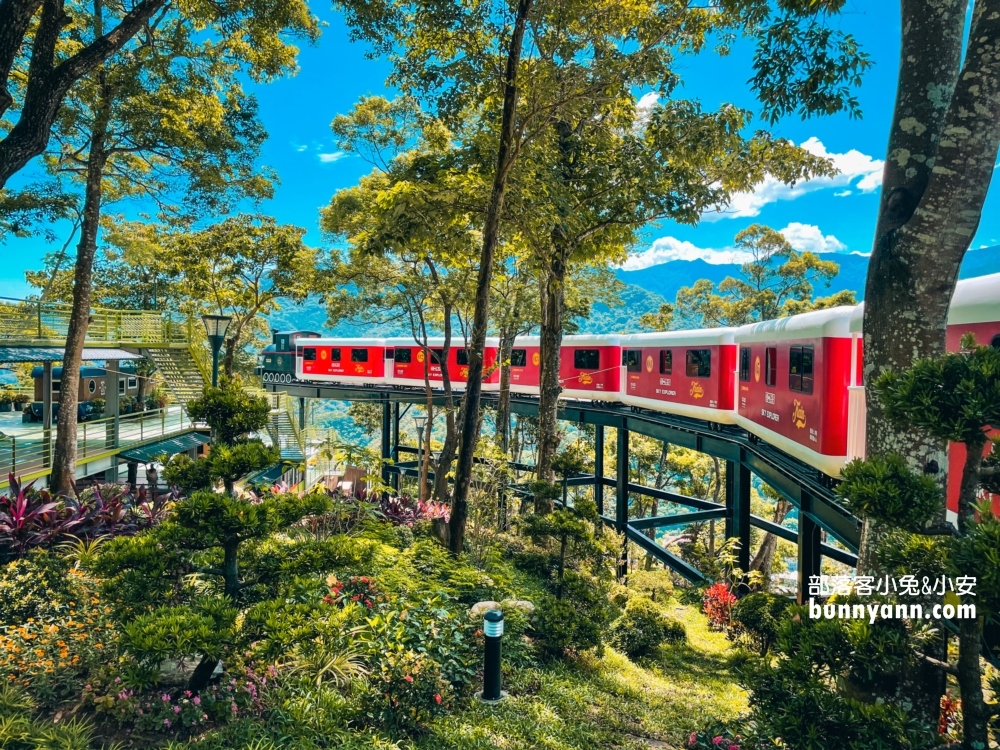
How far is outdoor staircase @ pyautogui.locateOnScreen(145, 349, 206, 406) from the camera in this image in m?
15.0

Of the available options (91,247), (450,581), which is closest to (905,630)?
(450,581)

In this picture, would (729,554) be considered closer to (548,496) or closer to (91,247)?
(548,496)

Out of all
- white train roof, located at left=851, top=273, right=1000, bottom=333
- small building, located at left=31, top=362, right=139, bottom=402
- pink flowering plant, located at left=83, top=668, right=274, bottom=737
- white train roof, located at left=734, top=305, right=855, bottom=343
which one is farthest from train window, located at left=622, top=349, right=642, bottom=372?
small building, located at left=31, top=362, right=139, bottom=402

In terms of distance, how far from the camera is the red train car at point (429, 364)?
1627cm

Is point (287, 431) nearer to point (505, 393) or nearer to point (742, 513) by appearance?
point (505, 393)

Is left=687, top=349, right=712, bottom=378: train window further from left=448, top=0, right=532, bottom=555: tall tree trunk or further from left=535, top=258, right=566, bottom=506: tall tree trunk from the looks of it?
left=448, top=0, right=532, bottom=555: tall tree trunk

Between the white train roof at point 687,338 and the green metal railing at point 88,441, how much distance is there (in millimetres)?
12265

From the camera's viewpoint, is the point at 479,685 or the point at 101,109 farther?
the point at 101,109

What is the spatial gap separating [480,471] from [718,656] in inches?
176

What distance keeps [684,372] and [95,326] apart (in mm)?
14353

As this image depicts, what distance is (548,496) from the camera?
24.9 ft

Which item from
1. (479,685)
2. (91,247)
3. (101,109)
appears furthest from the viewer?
(91,247)

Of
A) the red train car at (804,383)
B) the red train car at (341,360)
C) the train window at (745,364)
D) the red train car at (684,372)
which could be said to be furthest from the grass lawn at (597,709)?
the red train car at (341,360)

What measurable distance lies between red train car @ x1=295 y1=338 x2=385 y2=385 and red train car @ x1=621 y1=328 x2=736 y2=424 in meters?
10.2
